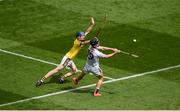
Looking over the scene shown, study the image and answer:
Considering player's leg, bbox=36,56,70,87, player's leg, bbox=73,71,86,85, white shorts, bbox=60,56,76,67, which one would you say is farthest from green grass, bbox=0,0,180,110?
white shorts, bbox=60,56,76,67

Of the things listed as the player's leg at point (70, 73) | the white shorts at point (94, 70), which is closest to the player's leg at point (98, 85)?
the white shorts at point (94, 70)

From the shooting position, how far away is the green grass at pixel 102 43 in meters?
28.2

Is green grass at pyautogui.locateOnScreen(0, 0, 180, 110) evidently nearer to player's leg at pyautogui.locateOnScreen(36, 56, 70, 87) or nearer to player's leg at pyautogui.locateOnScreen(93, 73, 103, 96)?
player's leg at pyautogui.locateOnScreen(93, 73, 103, 96)

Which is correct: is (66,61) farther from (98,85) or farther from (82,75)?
(98,85)

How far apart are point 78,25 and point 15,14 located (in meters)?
3.96

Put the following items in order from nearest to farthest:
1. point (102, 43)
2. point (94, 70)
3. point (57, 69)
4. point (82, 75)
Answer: point (94, 70) < point (82, 75) < point (57, 69) < point (102, 43)

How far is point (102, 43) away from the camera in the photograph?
1387 inches

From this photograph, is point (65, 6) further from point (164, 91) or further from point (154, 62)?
point (164, 91)

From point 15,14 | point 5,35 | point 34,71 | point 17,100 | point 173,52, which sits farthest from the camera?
point 15,14

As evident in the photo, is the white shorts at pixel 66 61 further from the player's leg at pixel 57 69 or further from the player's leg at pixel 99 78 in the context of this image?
the player's leg at pixel 99 78

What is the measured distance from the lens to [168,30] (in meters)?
37.2

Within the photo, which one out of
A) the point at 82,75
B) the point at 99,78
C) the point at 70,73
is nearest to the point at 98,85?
the point at 99,78

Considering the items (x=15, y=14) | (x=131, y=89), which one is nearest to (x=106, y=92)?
(x=131, y=89)

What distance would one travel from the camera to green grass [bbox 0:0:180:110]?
28.2m
